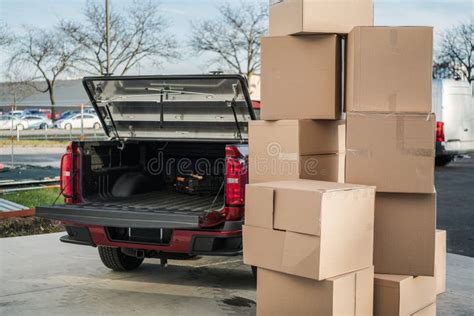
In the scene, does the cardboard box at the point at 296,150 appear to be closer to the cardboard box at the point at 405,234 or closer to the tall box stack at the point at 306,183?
the tall box stack at the point at 306,183

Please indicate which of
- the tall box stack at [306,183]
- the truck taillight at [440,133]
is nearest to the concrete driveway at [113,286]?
the tall box stack at [306,183]

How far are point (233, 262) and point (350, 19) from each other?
2804 mm

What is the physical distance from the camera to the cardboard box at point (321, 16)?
4105 mm

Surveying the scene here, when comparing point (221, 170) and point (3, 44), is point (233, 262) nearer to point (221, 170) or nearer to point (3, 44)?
point (221, 170)

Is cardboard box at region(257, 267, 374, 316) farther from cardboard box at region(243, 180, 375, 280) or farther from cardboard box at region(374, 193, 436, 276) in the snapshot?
cardboard box at region(374, 193, 436, 276)

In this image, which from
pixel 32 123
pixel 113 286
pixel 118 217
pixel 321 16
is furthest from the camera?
pixel 32 123

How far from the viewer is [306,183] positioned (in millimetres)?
3854

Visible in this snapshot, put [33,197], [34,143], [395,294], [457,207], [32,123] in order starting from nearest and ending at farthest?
[395,294]
[33,197]
[457,207]
[34,143]
[32,123]

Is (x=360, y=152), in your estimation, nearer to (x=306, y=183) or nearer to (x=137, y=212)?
(x=306, y=183)

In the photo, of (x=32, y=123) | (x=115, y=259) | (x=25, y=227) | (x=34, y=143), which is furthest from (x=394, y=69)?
(x=32, y=123)

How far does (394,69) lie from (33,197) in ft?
22.1

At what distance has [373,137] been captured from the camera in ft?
12.7

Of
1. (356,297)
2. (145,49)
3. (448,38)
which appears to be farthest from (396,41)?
(448,38)

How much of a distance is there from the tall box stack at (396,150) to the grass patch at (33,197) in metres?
6.10
